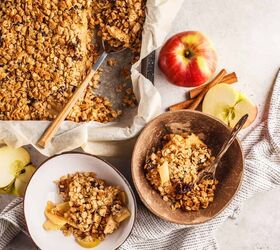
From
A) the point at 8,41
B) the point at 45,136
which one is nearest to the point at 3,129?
the point at 45,136

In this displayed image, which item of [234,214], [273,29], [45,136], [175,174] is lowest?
[234,214]

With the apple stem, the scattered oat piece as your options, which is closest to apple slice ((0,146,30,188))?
the scattered oat piece

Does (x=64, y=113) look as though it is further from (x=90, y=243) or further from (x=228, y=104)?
(x=228, y=104)

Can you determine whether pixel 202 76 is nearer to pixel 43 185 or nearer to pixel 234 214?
pixel 234 214

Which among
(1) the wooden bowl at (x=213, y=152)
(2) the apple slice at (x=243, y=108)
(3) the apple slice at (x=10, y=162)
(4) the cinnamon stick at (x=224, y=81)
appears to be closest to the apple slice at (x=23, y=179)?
(3) the apple slice at (x=10, y=162)

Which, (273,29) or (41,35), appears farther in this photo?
(273,29)

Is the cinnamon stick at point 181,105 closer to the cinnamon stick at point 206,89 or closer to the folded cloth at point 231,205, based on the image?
the cinnamon stick at point 206,89
